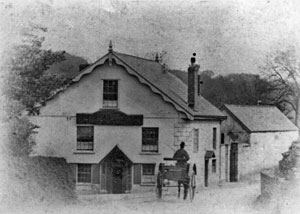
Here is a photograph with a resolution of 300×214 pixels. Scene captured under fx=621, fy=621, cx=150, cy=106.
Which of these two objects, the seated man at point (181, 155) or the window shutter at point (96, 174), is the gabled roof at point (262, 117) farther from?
the window shutter at point (96, 174)

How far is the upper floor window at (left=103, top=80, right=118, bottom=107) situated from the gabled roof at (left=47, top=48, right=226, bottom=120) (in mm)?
210

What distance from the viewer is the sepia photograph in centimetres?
673

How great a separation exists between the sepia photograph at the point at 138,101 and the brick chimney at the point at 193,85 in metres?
0.01

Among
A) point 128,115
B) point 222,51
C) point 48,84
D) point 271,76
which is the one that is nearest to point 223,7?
point 222,51

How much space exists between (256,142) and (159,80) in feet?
4.70

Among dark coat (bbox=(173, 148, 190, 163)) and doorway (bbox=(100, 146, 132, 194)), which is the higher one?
dark coat (bbox=(173, 148, 190, 163))

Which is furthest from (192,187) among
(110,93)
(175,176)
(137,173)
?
(110,93)

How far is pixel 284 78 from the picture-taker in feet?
23.2

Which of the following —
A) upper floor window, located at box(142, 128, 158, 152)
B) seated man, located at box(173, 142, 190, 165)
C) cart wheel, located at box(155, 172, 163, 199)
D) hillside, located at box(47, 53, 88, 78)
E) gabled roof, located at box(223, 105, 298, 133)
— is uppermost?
hillside, located at box(47, 53, 88, 78)

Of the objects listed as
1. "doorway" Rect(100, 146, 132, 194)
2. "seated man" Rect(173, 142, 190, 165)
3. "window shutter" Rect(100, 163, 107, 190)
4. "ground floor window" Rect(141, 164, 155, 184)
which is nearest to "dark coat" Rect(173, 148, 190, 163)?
"seated man" Rect(173, 142, 190, 165)

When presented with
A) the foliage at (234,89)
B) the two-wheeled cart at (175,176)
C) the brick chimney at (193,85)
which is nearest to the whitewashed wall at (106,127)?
the two-wheeled cart at (175,176)

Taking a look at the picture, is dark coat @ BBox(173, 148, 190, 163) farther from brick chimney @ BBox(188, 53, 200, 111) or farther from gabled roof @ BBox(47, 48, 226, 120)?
brick chimney @ BBox(188, 53, 200, 111)

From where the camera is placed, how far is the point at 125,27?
22.2ft

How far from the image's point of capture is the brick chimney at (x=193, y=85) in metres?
6.95
